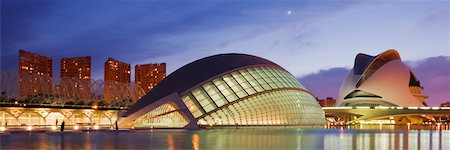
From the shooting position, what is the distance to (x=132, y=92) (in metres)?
105

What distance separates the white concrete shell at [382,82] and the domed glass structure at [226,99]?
58.9m

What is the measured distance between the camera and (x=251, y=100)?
54.8 meters

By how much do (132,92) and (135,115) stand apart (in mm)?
54511

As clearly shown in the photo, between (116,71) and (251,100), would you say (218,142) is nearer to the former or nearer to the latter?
(251,100)

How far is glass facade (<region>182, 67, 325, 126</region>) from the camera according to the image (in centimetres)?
5209

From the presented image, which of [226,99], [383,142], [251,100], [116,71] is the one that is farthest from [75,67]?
[383,142]

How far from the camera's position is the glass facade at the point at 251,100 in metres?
52.1

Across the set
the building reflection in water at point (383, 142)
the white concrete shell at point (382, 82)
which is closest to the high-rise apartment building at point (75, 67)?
the white concrete shell at point (382, 82)

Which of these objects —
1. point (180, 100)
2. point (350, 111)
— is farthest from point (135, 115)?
point (350, 111)

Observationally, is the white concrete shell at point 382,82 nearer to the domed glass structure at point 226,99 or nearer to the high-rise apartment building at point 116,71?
the domed glass structure at point 226,99

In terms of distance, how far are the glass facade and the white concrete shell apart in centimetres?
6004

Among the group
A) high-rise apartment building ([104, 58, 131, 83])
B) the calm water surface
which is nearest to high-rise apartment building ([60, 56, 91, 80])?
high-rise apartment building ([104, 58, 131, 83])

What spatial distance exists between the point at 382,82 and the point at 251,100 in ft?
234

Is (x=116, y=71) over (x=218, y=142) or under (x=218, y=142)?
over
